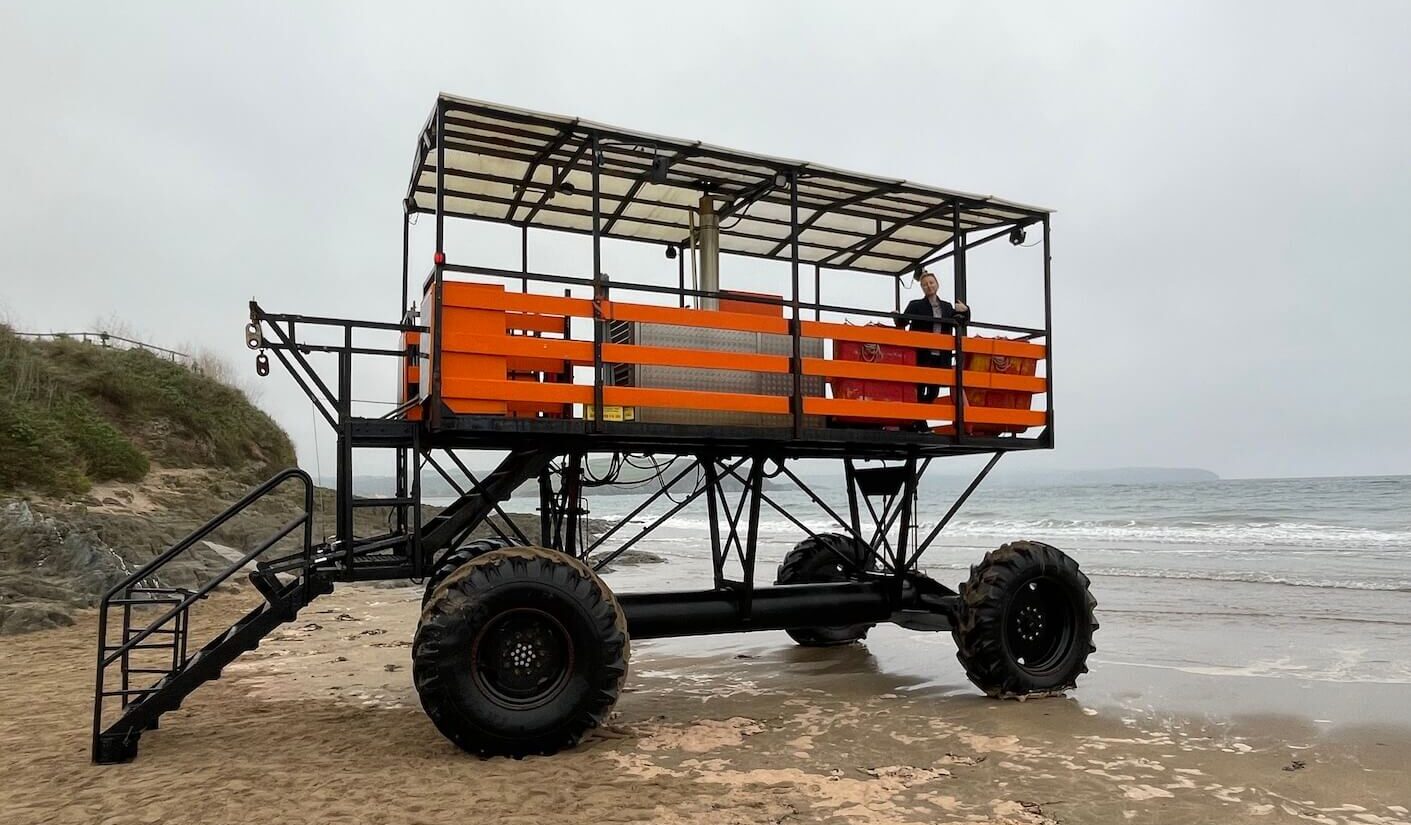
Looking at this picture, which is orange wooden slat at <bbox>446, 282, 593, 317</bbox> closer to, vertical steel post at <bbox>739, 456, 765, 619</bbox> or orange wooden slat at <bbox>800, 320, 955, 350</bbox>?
orange wooden slat at <bbox>800, 320, 955, 350</bbox>

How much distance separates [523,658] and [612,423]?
170cm

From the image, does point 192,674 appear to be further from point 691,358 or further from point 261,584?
point 691,358

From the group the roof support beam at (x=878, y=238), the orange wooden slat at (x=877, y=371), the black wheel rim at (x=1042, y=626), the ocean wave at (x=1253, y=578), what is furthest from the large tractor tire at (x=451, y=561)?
the ocean wave at (x=1253, y=578)

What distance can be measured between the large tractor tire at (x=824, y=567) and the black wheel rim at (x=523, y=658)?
3987 millimetres

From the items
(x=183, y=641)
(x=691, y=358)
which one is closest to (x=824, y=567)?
(x=691, y=358)

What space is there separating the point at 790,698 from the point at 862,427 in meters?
2.32

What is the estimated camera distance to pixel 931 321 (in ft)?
26.6

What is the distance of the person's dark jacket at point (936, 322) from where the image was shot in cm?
812

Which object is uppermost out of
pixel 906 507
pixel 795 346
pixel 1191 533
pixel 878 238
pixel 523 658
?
pixel 878 238

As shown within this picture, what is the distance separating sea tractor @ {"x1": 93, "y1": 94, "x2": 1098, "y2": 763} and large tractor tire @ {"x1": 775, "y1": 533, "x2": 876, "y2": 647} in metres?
0.11

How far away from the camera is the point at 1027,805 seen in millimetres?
5121

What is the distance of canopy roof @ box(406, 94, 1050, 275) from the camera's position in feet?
22.9

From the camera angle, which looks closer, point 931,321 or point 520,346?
point 520,346

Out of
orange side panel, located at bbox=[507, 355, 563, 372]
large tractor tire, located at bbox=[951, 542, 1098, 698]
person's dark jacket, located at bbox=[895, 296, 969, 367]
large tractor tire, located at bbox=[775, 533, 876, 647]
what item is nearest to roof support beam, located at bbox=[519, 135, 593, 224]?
orange side panel, located at bbox=[507, 355, 563, 372]
